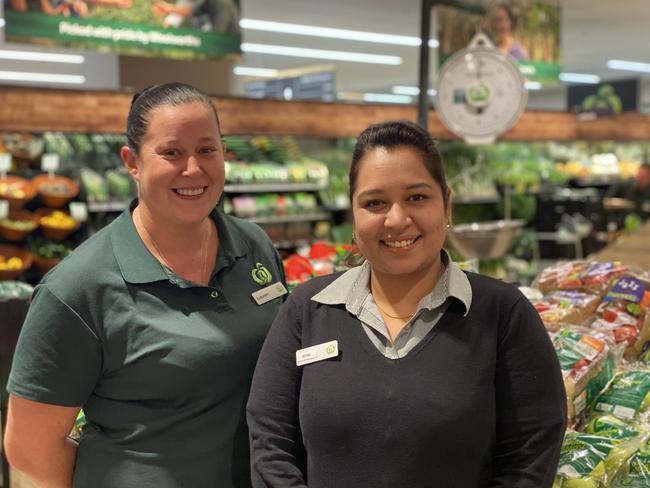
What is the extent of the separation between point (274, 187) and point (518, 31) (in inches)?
121

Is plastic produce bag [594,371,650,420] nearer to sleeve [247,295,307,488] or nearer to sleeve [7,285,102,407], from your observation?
sleeve [247,295,307,488]

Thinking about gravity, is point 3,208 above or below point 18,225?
above

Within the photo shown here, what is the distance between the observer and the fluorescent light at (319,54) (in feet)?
43.4

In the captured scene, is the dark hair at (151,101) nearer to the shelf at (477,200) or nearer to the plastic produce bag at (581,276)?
the plastic produce bag at (581,276)

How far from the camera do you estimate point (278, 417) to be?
1598 millimetres

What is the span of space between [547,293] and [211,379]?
1.57 m

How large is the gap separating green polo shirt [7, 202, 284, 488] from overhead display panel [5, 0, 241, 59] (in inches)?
167

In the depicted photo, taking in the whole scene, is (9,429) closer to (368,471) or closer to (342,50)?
(368,471)

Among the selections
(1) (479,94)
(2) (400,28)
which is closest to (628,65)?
(2) (400,28)

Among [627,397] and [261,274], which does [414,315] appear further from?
[627,397]

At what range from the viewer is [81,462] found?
75.0 inches

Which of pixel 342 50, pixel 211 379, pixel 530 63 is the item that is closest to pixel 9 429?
pixel 211 379

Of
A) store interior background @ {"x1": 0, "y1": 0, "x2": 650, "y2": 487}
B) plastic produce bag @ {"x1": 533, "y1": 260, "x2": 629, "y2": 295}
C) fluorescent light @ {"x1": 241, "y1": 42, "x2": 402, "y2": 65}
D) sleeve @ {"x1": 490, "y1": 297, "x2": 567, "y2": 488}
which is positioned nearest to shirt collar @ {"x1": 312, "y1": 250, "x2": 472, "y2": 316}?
sleeve @ {"x1": 490, "y1": 297, "x2": 567, "y2": 488}

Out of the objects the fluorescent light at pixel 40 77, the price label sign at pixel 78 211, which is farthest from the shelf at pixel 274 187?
the fluorescent light at pixel 40 77
